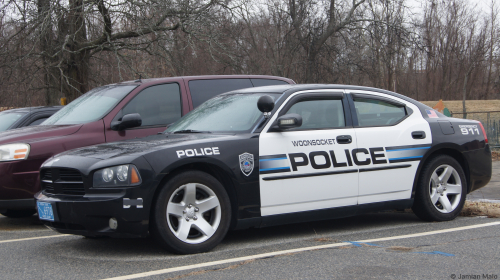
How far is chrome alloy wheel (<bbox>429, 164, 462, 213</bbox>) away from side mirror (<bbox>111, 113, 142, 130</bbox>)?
3.49m

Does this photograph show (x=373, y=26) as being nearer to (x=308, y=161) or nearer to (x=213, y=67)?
(x=213, y=67)

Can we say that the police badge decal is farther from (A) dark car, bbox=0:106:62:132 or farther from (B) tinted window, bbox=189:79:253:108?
(A) dark car, bbox=0:106:62:132

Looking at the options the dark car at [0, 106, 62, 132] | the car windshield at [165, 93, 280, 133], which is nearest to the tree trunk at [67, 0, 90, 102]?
the dark car at [0, 106, 62, 132]

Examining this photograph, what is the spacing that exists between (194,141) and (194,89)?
284 cm

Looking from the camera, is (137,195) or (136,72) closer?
(137,195)

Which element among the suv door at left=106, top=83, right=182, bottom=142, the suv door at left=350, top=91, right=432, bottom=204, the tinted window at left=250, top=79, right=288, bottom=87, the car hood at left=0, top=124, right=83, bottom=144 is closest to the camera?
the suv door at left=350, top=91, right=432, bottom=204

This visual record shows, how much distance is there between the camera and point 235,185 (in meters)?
5.02

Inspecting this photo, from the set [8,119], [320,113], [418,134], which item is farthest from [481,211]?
[8,119]

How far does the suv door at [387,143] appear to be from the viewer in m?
5.75

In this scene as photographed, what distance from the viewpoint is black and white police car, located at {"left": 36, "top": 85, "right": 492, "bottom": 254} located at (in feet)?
15.2

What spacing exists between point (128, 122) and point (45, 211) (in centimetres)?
189

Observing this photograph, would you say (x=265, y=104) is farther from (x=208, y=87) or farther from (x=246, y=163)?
(x=208, y=87)

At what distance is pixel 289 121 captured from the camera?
5.15 meters

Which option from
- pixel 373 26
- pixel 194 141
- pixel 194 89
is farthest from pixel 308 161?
pixel 373 26
